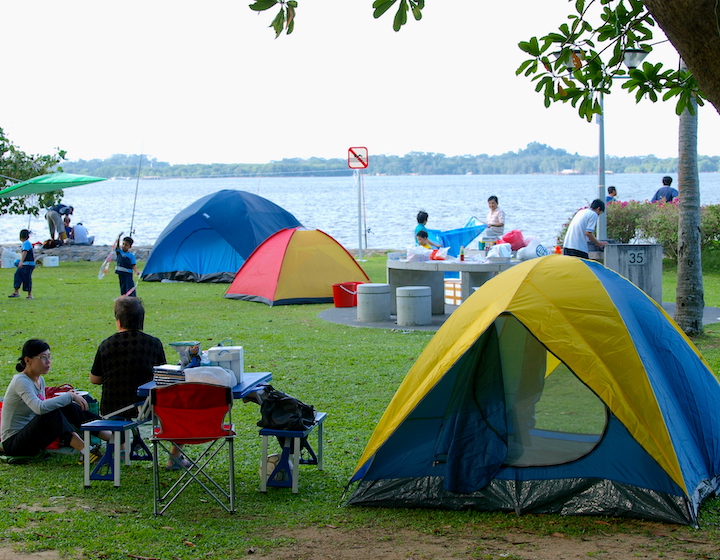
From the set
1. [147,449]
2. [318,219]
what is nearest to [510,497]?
[147,449]

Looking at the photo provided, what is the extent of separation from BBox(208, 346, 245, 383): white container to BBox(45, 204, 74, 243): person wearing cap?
2201 cm

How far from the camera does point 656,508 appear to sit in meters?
4.74

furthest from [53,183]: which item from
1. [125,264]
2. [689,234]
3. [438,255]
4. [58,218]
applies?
[689,234]

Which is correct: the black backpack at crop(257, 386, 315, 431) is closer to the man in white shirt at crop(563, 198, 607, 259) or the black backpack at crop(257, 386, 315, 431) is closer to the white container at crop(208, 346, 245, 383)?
the white container at crop(208, 346, 245, 383)

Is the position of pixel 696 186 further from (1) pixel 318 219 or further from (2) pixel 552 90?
(1) pixel 318 219

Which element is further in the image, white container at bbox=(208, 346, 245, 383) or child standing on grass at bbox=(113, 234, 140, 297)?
child standing on grass at bbox=(113, 234, 140, 297)

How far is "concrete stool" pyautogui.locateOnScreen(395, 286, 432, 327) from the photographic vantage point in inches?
472

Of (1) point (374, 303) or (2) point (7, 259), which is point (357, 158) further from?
(2) point (7, 259)

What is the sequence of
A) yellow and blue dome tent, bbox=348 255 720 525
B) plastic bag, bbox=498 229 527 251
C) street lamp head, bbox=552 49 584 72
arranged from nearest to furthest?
yellow and blue dome tent, bbox=348 255 720 525 → street lamp head, bbox=552 49 584 72 → plastic bag, bbox=498 229 527 251

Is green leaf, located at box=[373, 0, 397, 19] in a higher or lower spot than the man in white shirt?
higher

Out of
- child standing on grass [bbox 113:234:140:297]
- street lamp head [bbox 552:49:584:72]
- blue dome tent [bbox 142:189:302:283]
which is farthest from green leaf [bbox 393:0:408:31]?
blue dome tent [bbox 142:189:302:283]

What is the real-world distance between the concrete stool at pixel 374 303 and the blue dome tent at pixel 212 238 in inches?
265

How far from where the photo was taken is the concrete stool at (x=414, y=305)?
11992mm

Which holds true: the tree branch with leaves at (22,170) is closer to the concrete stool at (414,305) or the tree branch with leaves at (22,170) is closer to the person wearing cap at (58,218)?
the person wearing cap at (58,218)
